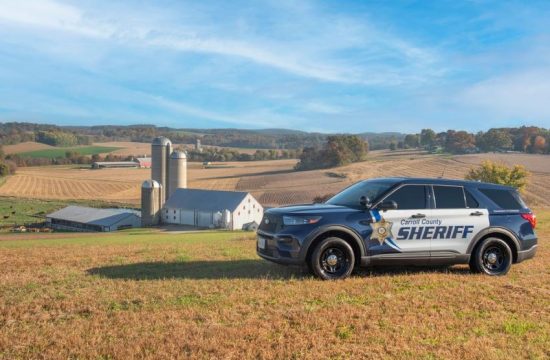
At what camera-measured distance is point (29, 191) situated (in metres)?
85.5

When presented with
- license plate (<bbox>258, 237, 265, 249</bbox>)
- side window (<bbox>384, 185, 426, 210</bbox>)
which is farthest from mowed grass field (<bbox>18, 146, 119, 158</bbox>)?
side window (<bbox>384, 185, 426, 210</bbox>)

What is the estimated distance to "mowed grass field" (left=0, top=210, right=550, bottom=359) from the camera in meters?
5.13

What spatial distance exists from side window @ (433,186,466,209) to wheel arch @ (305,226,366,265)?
1694 mm

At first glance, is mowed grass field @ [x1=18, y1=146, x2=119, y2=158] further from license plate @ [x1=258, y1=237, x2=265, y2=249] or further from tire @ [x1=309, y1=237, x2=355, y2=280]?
tire @ [x1=309, y1=237, x2=355, y2=280]

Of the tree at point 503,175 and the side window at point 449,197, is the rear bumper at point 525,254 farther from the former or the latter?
the tree at point 503,175

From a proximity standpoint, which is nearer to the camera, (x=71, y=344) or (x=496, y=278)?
(x=71, y=344)

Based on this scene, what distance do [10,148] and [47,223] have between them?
303ft

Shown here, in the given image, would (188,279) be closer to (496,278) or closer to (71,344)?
(71,344)

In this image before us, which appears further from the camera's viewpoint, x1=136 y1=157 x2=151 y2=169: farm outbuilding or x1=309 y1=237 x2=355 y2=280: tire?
x1=136 y1=157 x2=151 y2=169: farm outbuilding

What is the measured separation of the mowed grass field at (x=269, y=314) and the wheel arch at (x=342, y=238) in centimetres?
44

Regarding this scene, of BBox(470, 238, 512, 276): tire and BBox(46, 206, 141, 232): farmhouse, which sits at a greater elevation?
BBox(470, 238, 512, 276): tire

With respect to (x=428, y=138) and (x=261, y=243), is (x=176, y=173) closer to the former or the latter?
(x=261, y=243)

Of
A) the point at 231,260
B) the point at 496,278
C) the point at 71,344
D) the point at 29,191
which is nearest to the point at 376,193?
the point at 496,278

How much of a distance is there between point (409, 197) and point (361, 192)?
907mm
